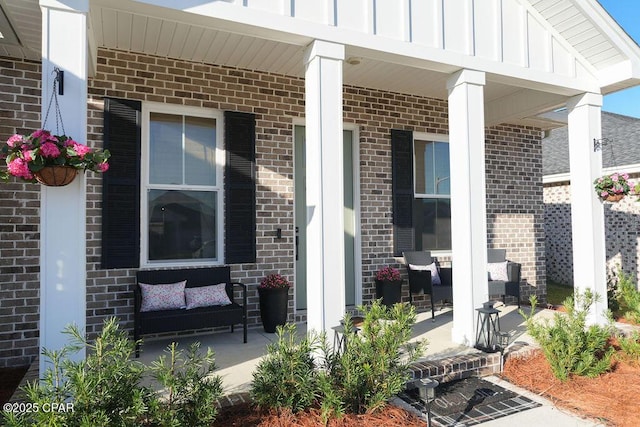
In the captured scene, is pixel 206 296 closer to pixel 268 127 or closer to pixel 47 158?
pixel 268 127

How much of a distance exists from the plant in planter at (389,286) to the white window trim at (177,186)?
2008 millimetres

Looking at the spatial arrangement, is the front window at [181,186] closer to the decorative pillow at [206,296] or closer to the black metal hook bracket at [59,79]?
the decorative pillow at [206,296]

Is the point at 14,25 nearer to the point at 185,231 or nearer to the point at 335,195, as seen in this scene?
the point at 185,231

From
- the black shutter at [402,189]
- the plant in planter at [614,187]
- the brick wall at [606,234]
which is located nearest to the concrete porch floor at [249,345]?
the black shutter at [402,189]

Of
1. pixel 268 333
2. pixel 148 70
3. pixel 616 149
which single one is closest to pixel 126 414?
pixel 268 333

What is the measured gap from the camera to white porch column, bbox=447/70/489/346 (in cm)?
421

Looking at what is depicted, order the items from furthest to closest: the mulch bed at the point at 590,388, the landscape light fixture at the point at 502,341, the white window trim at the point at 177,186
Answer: the white window trim at the point at 177,186 → the landscape light fixture at the point at 502,341 → the mulch bed at the point at 590,388

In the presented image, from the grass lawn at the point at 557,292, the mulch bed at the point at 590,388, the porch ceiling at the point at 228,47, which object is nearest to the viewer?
the mulch bed at the point at 590,388

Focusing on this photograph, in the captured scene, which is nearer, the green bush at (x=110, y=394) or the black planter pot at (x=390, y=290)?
the green bush at (x=110, y=394)

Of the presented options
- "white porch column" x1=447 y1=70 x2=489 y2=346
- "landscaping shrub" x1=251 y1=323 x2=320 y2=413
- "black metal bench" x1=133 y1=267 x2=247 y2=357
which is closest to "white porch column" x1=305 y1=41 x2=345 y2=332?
"landscaping shrub" x1=251 y1=323 x2=320 y2=413

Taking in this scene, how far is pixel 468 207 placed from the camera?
422cm

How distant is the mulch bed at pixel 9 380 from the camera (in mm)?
3305

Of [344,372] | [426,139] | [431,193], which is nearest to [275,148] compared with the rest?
[426,139]

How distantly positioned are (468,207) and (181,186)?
3064mm
